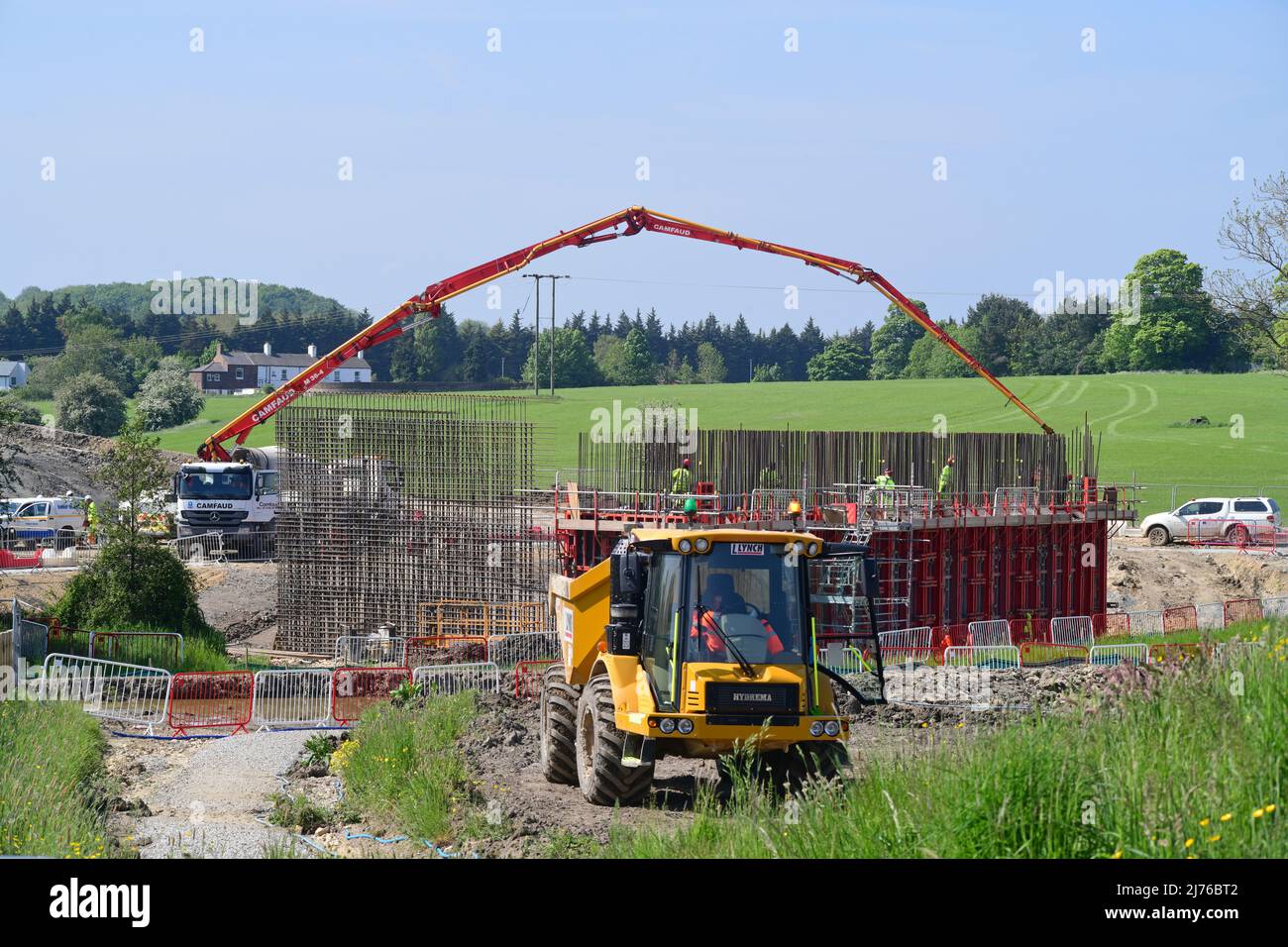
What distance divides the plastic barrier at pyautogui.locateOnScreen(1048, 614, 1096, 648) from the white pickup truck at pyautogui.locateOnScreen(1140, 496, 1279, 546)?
15515mm

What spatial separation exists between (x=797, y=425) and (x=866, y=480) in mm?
50238

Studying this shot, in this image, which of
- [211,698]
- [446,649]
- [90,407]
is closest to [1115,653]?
[446,649]

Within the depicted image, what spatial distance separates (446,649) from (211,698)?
5773 millimetres

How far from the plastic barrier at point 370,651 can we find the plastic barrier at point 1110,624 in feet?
51.5

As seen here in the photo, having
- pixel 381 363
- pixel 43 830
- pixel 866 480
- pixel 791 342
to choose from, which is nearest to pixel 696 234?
pixel 866 480

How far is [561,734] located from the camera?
45.0 ft

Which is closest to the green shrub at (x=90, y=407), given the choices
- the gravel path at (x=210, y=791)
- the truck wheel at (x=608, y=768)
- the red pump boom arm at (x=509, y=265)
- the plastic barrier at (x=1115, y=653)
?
the red pump boom arm at (x=509, y=265)

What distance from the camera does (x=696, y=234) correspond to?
34.6m

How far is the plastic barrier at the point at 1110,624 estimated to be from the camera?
3188cm

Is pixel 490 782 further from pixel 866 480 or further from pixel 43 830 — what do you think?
pixel 866 480

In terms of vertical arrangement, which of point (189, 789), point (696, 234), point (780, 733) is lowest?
point (189, 789)

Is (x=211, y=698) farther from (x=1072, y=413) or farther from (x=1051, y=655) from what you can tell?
(x=1072, y=413)

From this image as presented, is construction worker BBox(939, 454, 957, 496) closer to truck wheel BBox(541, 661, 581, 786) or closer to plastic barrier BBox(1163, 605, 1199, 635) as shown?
plastic barrier BBox(1163, 605, 1199, 635)

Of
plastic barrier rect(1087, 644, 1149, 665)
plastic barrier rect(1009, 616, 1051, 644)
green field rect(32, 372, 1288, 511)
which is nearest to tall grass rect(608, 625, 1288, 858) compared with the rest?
plastic barrier rect(1087, 644, 1149, 665)
